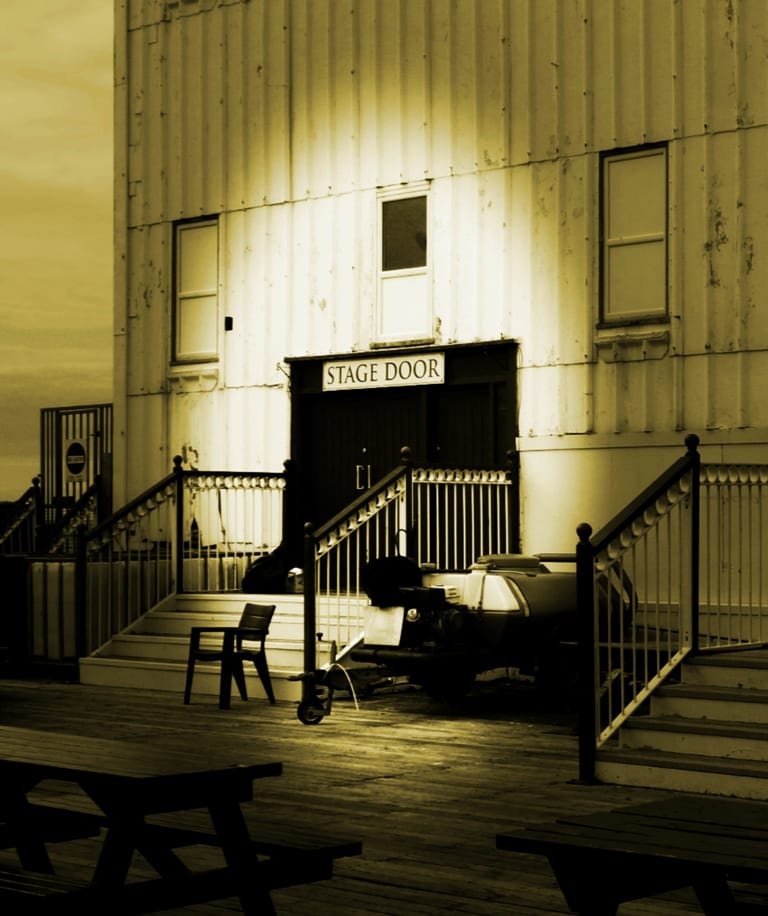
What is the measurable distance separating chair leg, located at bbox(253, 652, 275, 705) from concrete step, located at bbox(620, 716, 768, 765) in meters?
4.49

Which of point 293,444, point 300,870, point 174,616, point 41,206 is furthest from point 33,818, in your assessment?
point 41,206

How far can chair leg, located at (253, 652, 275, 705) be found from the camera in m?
13.6

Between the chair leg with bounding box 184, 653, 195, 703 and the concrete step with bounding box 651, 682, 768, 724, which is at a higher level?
the concrete step with bounding box 651, 682, 768, 724

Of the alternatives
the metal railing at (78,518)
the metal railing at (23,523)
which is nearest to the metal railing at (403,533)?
the metal railing at (78,518)

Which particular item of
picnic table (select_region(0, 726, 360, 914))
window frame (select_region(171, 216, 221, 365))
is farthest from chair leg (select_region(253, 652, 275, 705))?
picnic table (select_region(0, 726, 360, 914))

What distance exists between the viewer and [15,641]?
16.9 meters

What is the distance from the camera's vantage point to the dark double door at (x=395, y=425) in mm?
16172

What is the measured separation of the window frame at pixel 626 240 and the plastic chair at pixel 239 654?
14.1ft

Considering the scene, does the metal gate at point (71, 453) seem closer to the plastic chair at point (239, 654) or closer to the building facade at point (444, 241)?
the building facade at point (444, 241)

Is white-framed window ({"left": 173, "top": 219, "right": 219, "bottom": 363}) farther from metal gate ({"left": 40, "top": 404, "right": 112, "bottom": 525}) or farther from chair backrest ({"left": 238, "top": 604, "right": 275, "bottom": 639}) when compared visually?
chair backrest ({"left": 238, "top": 604, "right": 275, "bottom": 639})

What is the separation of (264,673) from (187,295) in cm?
650

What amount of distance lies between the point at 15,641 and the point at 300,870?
1184cm

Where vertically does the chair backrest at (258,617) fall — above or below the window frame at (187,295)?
below

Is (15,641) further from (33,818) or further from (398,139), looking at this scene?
(33,818)
